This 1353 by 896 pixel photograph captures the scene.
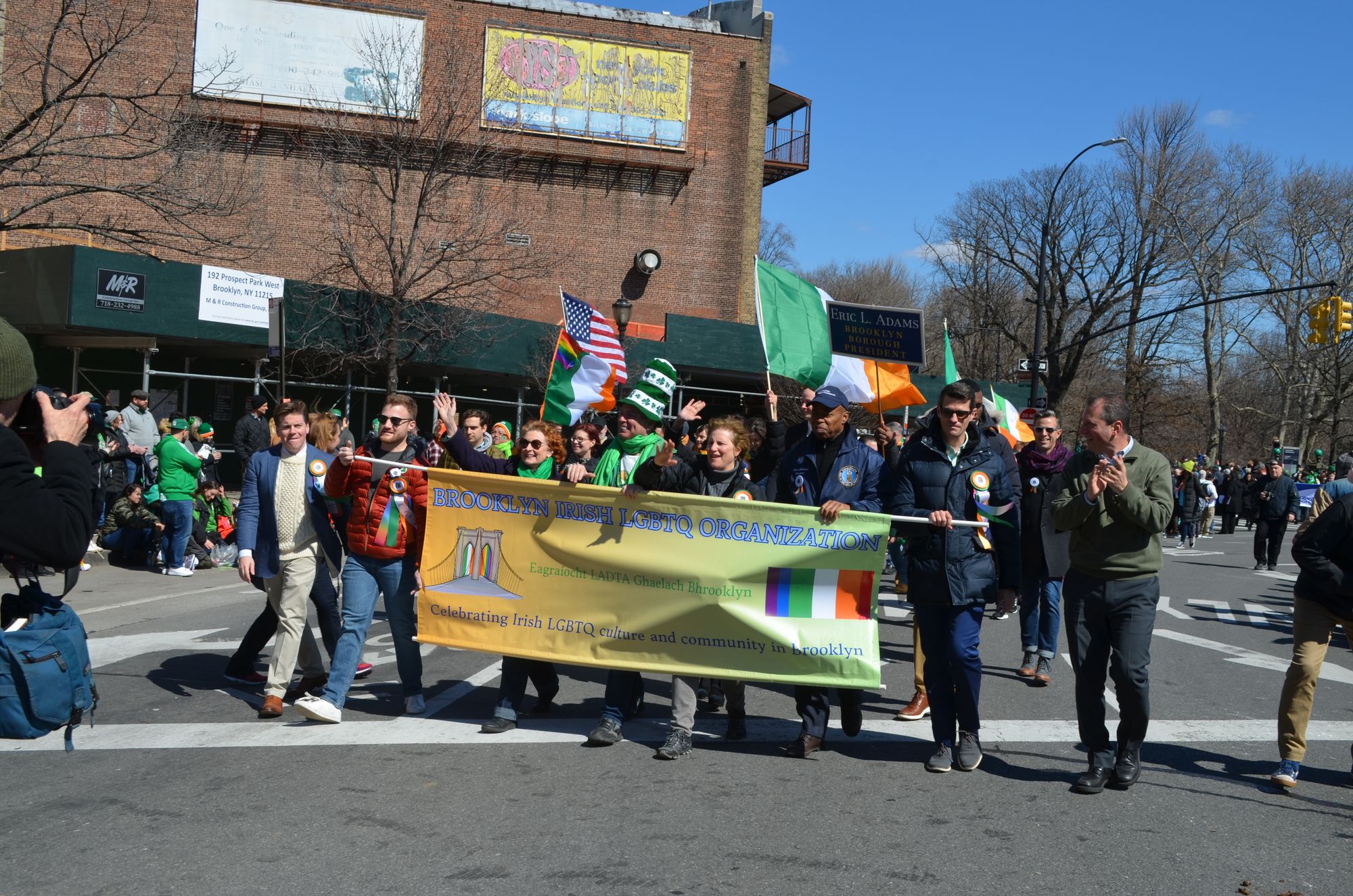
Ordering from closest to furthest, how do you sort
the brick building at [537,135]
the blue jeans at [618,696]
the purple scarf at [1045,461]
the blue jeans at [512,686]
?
1. the blue jeans at [618,696]
2. the blue jeans at [512,686]
3. the purple scarf at [1045,461]
4. the brick building at [537,135]

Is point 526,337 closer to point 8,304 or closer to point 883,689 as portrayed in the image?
point 8,304

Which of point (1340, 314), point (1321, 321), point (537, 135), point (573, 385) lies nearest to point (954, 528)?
point (573, 385)

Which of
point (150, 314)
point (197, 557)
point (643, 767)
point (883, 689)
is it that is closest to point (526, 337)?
point (150, 314)

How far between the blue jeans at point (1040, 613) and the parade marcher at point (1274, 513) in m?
13.9

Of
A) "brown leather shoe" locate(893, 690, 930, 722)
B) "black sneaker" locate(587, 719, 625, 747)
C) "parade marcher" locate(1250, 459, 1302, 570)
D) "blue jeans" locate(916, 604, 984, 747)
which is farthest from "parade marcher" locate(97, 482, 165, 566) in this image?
"parade marcher" locate(1250, 459, 1302, 570)

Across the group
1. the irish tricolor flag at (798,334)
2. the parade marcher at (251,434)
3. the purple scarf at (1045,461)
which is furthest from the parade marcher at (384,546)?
the parade marcher at (251,434)

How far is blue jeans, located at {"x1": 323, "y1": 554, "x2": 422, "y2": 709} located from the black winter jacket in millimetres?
3029

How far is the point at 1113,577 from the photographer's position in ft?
19.2

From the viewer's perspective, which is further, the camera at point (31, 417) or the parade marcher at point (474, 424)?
the parade marcher at point (474, 424)

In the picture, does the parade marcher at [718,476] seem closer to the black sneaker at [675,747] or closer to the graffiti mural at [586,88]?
the black sneaker at [675,747]

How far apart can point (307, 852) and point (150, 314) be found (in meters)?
17.6

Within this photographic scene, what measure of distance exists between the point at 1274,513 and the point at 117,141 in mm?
26052

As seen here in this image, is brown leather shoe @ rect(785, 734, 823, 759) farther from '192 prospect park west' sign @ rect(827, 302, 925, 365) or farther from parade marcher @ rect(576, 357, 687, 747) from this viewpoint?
'192 prospect park west' sign @ rect(827, 302, 925, 365)

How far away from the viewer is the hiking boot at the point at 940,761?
20.3ft
